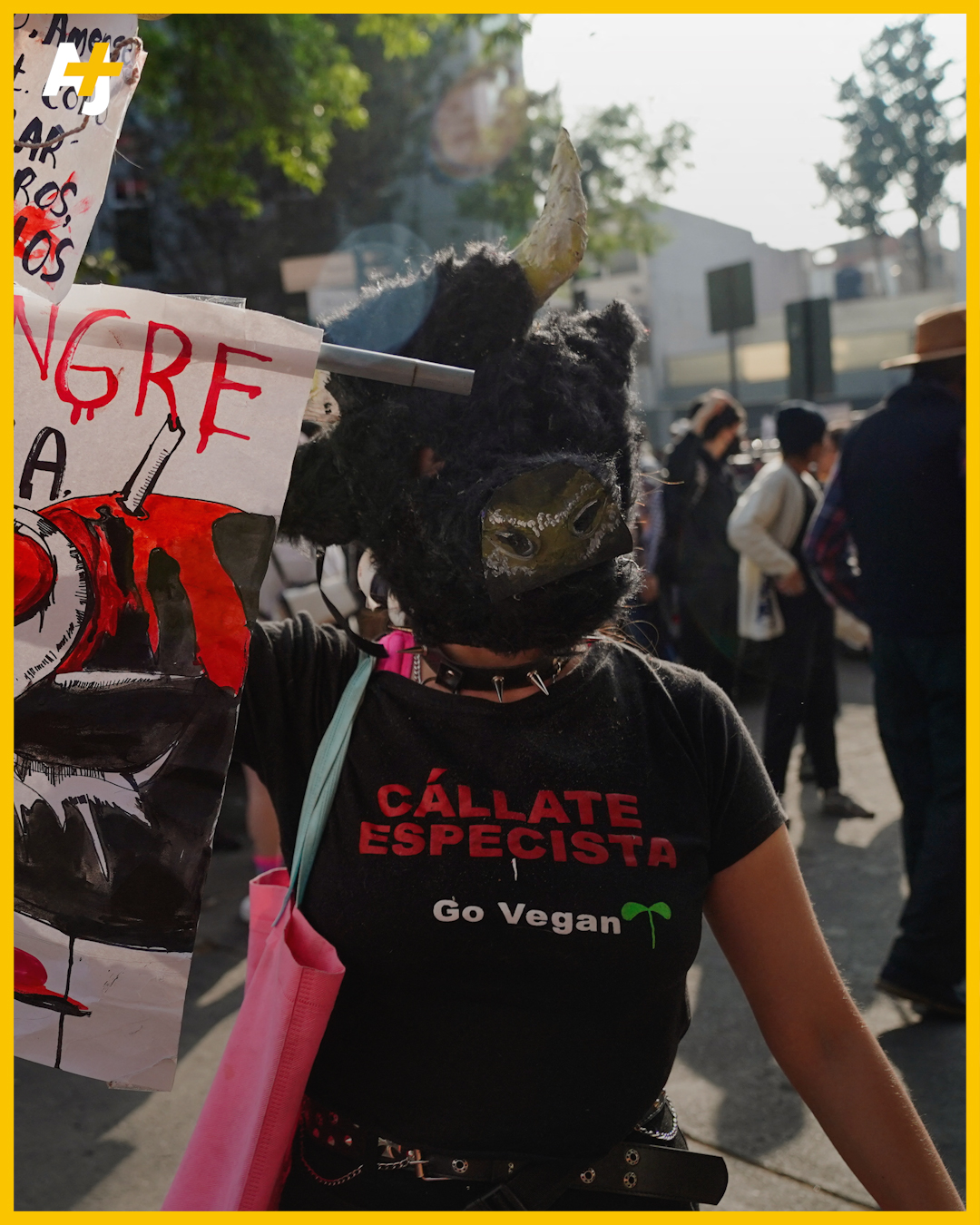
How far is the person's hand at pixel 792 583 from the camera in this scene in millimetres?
5531

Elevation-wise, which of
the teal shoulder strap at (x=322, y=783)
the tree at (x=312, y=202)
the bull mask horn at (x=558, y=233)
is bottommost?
the teal shoulder strap at (x=322, y=783)

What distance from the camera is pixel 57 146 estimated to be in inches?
49.3

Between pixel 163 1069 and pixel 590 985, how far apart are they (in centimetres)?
51

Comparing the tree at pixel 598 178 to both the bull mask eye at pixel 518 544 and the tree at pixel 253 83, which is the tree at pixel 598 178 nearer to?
the tree at pixel 253 83

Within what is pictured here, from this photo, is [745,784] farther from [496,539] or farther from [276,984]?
[276,984]

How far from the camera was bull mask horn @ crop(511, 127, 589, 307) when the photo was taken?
145cm

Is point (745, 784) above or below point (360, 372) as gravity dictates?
below

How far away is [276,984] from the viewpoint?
4.41 feet

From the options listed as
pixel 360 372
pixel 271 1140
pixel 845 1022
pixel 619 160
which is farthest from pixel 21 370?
pixel 619 160

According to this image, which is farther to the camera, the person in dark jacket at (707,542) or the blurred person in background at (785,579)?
the person in dark jacket at (707,542)

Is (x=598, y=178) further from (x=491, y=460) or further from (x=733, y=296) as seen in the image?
(x=491, y=460)

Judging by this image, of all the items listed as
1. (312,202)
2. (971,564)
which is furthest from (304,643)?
(312,202)

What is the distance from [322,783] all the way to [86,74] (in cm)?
89

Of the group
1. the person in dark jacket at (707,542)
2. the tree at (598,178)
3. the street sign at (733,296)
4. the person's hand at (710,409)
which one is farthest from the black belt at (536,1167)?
the tree at (598,178)
